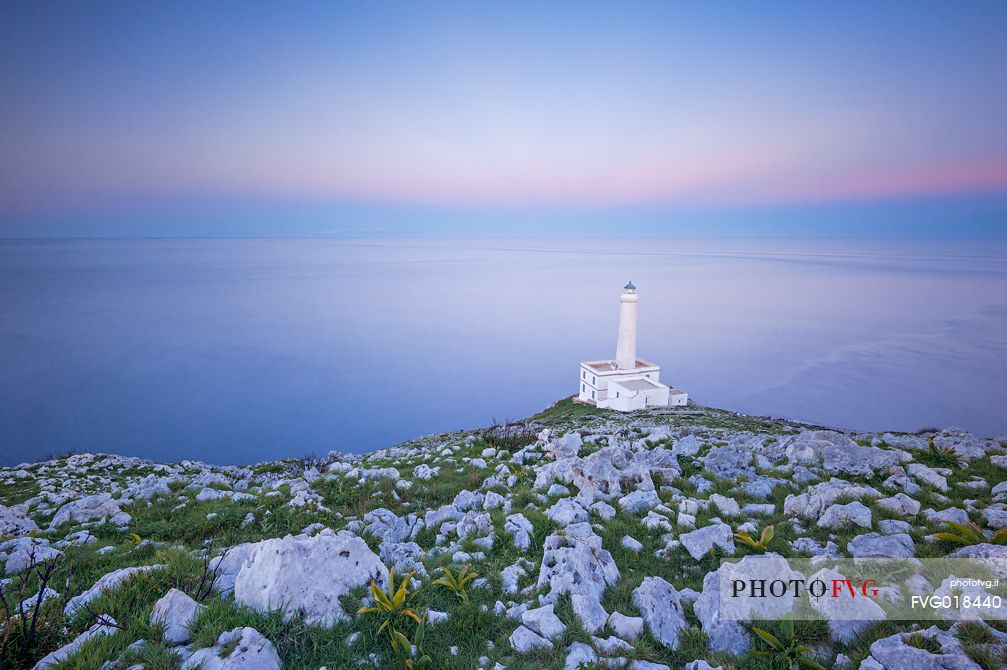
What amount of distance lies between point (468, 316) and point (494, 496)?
113910mm

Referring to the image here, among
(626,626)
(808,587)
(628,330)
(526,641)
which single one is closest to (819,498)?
(808,587)

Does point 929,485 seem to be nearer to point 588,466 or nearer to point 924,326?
point 588,466

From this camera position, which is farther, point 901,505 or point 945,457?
point 945,457

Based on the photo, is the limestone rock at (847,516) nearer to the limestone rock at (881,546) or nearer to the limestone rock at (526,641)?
the limestone rock at (881,546)

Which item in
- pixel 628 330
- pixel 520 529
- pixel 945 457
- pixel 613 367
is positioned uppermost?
pixel 945 457

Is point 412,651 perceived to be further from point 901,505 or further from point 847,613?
point 901,505

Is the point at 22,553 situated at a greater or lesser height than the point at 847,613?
lesser

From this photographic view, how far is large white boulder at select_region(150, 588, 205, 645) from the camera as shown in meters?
4.87

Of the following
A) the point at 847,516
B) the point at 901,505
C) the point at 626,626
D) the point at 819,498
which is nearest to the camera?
the point at 626,626

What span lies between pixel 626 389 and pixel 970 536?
40.2m

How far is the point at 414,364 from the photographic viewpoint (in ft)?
279

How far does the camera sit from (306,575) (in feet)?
18.9

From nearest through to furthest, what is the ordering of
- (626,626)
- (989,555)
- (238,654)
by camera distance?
(238,654) < (626,626) < (989,555)

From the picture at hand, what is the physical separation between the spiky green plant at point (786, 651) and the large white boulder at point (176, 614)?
253 inches
